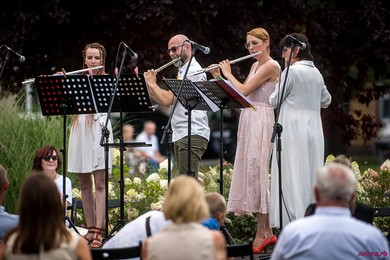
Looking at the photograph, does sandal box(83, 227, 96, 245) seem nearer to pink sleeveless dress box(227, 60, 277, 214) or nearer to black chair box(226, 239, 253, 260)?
pink sleeveless dress box(227, 60, 277, 214)

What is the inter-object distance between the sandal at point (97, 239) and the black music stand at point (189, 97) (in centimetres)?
122

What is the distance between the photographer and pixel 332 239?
6.23 m

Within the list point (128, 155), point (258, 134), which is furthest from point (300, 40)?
point (128, 155)

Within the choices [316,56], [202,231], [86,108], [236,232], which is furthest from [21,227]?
[316,56]

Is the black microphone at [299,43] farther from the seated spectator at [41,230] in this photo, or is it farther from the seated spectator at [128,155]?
the seated spectator at [128,155]

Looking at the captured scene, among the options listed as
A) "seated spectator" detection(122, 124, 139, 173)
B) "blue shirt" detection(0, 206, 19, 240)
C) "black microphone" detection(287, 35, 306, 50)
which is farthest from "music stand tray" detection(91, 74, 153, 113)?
"seated spectator" detection(122, 124, 139, 173)

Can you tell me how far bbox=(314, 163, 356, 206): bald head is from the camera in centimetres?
618

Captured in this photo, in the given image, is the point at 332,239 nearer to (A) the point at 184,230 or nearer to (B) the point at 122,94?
(A) the point at 184,230

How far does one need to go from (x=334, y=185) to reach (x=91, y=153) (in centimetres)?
518

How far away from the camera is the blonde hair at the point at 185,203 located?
646cm

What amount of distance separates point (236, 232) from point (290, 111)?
2.03 m

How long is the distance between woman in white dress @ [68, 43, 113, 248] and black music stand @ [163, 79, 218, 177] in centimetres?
108

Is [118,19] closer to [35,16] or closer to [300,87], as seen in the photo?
[35,16]

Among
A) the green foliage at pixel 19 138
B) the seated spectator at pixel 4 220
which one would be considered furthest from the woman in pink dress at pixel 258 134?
the seated spectator at pixel 4 220
